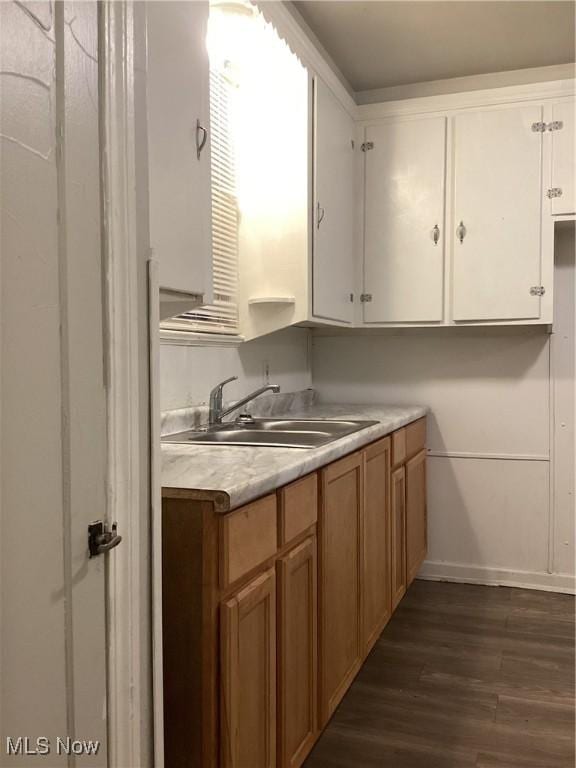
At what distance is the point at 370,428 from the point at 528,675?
114 cm

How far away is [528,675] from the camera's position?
254 cm

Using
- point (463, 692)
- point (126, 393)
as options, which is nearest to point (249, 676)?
point (126, 393)

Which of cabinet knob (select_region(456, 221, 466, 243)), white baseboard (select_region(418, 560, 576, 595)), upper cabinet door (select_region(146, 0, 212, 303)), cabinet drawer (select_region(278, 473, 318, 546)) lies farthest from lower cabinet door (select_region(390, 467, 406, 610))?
upper cabinet door (select_region(146, 0, 212, 303))

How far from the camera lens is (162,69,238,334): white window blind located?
8.55ft

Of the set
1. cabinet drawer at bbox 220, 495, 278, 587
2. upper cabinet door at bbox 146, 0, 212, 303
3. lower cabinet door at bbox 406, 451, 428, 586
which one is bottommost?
lower cabinet door at bbox 406, 451, 428, 586

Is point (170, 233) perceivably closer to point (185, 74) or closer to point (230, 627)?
point (185, 74)

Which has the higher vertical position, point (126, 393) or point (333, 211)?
point (333, 211)

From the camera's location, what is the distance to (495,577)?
11.7ft

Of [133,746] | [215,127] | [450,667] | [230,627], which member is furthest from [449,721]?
[215,127]

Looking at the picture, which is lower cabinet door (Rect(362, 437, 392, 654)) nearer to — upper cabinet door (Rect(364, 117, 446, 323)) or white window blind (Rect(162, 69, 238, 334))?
white window blind (Rect(162, 69, 238, 334))

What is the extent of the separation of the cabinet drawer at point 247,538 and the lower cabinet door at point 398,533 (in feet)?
4.32

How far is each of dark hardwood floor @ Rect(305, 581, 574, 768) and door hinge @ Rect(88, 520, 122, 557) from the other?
131 centimetres

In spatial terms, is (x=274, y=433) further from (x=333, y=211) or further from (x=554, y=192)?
(x=554, y=192)

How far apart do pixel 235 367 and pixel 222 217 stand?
2.02 feet
